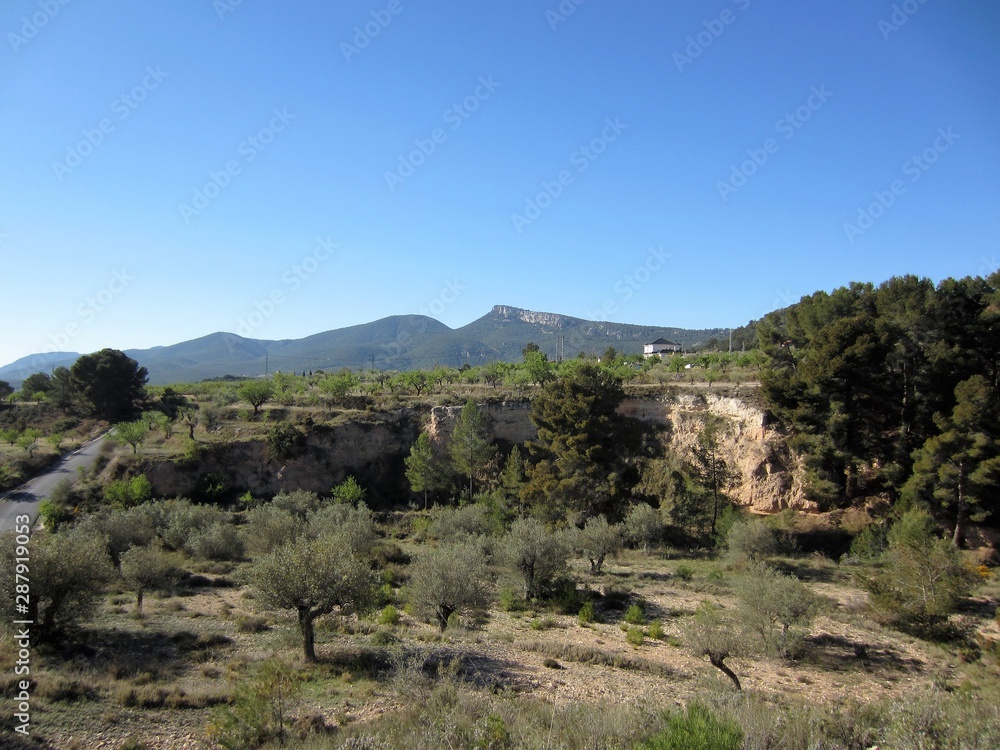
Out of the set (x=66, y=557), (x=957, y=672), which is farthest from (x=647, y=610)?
(x=66, y=557)

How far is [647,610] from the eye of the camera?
20219 mm

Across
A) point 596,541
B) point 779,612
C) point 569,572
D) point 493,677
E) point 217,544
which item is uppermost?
point 779,612

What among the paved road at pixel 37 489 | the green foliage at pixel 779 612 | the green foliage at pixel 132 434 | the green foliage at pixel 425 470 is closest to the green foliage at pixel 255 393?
the green foliage at pixel 132 434

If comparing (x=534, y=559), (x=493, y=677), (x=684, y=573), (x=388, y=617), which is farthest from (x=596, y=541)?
(x=493, y=677)

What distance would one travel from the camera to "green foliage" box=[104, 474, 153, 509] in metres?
30.3

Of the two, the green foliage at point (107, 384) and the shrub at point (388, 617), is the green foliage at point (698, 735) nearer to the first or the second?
the shrub at point (388, 617)

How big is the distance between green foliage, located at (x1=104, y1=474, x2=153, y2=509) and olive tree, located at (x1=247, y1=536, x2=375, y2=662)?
870 inches

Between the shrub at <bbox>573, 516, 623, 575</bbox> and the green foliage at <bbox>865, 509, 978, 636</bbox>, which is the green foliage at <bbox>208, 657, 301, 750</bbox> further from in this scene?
the green foliage at <bbox>865, 509, 978, 636</bbox>

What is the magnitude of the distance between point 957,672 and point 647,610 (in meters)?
8.99

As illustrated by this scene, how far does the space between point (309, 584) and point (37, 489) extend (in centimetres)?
2862

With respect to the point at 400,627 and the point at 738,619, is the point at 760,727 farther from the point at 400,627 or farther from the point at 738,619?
the point at 400,627

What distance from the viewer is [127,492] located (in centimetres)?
3067

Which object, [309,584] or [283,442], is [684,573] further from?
[283,442]

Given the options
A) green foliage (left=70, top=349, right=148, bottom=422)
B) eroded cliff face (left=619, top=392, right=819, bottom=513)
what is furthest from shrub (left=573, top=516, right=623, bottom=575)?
green foliage (left=70, top=349, right=148, bottom=422)
